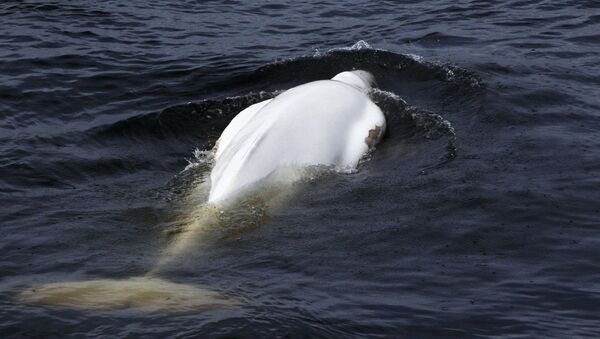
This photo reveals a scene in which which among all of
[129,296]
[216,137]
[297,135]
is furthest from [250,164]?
[129,296]

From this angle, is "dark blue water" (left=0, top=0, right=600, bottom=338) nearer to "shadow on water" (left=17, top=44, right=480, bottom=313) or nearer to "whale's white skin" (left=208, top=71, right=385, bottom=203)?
"shadow on water" (left=17, top=44, right=480, bottom=313)

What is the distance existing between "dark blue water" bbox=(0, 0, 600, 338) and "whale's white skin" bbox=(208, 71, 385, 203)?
40 centimetres

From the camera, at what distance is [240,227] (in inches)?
433

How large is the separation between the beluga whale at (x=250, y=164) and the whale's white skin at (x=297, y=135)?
14mm

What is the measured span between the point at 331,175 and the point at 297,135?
75 cm

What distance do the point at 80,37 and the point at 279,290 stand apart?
12.5m

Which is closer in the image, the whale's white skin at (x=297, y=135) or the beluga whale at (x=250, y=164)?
the beluga whale at (x=250, y=164)

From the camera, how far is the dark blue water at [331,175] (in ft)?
29.8

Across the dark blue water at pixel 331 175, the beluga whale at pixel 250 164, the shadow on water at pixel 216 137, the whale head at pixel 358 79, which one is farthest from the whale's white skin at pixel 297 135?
the whale head at pixel 358 79

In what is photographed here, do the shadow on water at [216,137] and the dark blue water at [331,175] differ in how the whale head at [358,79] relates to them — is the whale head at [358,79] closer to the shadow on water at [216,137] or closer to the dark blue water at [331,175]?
the shadow on water at [216,137]

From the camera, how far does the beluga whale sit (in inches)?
357

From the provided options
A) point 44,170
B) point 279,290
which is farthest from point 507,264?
point 44,170

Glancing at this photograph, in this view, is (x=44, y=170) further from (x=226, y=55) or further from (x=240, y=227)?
(x=226, y=55)

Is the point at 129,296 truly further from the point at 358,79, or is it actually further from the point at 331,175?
the point at 358,79
